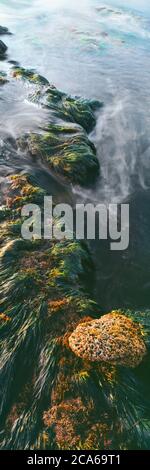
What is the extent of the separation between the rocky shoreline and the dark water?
0.64 metres

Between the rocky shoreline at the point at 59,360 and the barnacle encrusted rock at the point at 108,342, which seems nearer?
the rocky shoreline at the point at 59,360

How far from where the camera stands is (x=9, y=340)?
4.64m

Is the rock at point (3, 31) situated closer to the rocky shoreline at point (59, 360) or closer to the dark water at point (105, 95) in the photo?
the dark water at point (105, 95)

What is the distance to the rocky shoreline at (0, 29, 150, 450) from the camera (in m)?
3.79

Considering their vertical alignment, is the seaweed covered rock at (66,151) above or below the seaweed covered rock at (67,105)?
below

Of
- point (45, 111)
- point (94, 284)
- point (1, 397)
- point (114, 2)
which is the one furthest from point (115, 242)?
point (114, 2)

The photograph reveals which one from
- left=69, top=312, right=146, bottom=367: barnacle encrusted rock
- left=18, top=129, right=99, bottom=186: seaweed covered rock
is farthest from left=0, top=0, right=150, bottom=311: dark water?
left=69, top=312, right=146, bottom=367: barnacle encrusted rock

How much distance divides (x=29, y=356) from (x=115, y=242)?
9.13 ft

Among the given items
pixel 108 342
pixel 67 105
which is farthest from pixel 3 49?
pixel 108 342

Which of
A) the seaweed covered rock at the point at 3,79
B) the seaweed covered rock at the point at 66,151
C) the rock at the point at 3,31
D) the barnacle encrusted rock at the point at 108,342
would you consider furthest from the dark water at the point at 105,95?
the barnacle encrusted rock at the point at 108,342

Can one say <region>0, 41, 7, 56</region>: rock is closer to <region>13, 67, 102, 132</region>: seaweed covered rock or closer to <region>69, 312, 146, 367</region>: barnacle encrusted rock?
<region>13, 67, 102, 132</region>: seaweed covered rock

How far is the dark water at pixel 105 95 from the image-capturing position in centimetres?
623

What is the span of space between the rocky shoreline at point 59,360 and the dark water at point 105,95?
0.64 meters

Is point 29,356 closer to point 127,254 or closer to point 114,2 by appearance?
point 127,254
